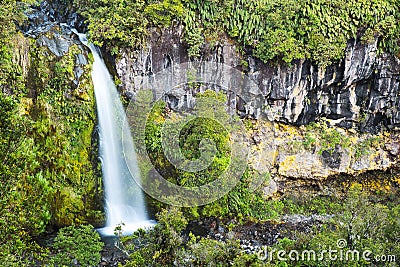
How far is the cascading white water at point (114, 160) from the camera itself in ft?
37.4

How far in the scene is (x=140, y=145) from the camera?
12.2 m

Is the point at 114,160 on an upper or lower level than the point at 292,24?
lower

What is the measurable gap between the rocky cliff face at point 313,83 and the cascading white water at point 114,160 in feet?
4.05

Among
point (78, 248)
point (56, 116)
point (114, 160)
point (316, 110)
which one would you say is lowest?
point (78, 248)

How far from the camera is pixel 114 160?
1161cm

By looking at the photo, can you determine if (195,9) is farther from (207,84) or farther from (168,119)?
(168,119)

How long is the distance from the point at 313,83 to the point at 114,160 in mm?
7811

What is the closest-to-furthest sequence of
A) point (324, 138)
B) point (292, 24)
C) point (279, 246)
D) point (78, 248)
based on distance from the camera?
1. point (78, 248)
2. point (279, 246)
3. point (292, 24)
4. point (324, 138)

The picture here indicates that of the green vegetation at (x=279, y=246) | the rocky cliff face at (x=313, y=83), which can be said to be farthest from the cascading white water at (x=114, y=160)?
the green vegetation at (x=279, y=246)

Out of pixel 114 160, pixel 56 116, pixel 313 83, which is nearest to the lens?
pixel 56 116

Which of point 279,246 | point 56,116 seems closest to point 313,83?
point 279,246

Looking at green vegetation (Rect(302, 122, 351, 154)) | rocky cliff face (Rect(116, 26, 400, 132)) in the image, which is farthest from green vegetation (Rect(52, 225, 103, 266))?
green vegetation (Rect(302, 122, 351, 154))

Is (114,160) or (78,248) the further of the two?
(114,160)

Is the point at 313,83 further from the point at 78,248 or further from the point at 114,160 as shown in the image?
the point at 78,248
